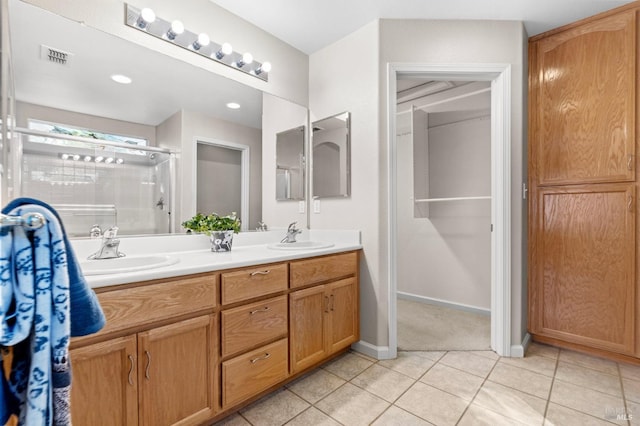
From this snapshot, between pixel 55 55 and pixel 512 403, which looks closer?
pixel 55 55

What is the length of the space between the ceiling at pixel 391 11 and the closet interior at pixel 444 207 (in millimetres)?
781

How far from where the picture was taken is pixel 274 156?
2.41 m

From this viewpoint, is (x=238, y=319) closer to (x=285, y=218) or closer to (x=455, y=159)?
(x=285, y=218)

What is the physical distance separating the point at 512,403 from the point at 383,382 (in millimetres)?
687

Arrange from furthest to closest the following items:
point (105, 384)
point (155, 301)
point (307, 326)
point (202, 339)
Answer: point (307, 326) < point (202, 339) < point (155, 301) < point (105, 384)

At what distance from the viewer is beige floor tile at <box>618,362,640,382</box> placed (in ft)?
6.19

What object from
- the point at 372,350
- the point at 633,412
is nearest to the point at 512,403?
the point at 633,412

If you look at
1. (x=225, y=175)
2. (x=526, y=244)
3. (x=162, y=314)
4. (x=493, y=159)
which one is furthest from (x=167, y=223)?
(x=526, y=244)

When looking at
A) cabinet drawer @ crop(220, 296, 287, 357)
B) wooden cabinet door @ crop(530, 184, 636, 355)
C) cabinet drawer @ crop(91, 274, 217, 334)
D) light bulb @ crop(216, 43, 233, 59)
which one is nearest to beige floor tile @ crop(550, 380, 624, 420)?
wooden cabinet door @ crop(530, 184, 636, 355)

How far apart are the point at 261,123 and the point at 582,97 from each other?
2.30 metres

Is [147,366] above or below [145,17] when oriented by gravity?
below

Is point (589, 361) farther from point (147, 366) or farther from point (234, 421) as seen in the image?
point (147, 366)

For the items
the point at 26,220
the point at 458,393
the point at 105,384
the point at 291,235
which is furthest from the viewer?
the point at 291,235

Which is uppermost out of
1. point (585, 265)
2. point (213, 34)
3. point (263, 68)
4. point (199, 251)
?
point (213, 34)
